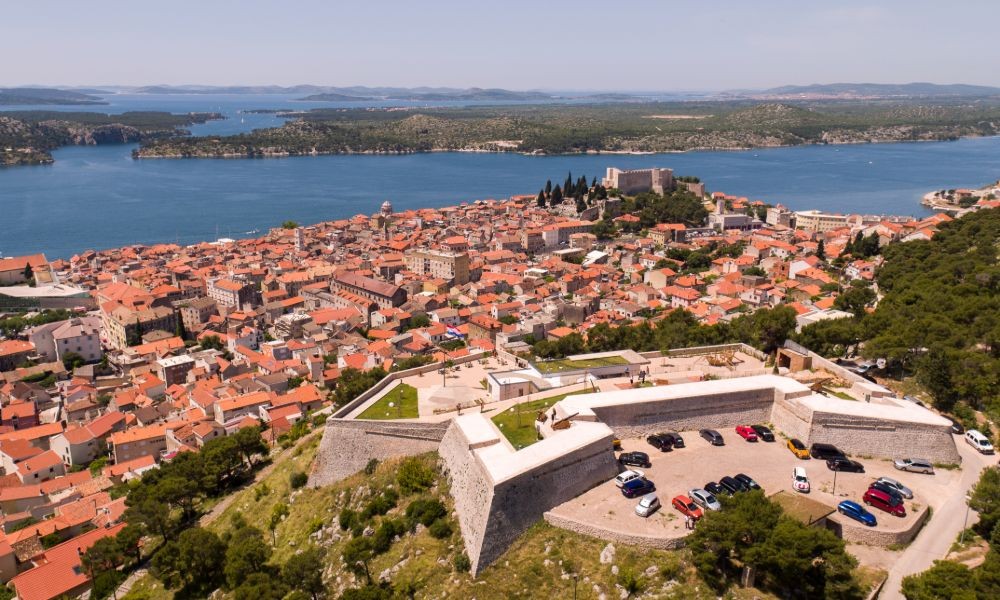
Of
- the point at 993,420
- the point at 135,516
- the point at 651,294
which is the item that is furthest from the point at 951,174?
the point at 135,516

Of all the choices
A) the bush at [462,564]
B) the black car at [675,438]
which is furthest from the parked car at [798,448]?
the bush at [462,564]

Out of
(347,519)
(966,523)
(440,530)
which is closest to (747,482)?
(966,523)

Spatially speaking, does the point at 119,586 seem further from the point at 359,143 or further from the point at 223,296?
the point at 359,143

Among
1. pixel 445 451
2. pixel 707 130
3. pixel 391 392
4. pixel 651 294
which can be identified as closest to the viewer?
pixel 445 451

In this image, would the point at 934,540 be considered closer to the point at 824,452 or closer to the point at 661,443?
the point at 824,452

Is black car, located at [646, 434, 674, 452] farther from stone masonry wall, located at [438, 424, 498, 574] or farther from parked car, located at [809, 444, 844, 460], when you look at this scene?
stone masonry wall, located at [438, 424, 498, 574]

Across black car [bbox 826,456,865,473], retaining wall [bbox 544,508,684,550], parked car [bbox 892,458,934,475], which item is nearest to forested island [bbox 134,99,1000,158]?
parked car [bbox 892,458,934,475]
